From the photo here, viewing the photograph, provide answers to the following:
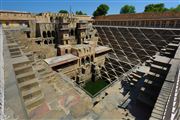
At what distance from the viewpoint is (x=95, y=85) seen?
15.7m

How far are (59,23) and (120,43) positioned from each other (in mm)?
9899

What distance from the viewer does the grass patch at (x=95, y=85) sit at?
48.4 ft

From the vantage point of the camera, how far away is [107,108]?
19.3 ft

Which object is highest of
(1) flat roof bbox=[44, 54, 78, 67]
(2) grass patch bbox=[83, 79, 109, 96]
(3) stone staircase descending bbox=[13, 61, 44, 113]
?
(3) stone staircase descending bbox=[13, 61, 44, 113]

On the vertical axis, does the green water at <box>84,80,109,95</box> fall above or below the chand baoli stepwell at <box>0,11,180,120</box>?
below

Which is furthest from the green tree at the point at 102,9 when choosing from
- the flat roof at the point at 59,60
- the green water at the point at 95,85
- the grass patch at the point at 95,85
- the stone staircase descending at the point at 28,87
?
the stone staircase descending at the point at 28,87

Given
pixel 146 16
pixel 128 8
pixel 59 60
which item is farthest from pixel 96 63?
pixel 128 8

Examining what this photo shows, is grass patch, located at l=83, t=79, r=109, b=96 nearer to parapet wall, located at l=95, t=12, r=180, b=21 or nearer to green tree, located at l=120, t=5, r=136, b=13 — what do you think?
parapet wall, located at l=95, t=12, r=180, b=21

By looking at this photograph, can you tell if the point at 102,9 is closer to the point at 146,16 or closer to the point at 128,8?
the point at 128,8

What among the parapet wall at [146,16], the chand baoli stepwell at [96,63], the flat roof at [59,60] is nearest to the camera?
the chand baoli stepwell at [96,63]

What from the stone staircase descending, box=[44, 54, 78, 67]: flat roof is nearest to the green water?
box=[44, 54, 78, 67]: flat roof

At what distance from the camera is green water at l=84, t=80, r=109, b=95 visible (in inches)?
581

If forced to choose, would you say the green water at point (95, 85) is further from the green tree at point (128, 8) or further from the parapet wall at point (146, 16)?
the green tree at point (128, 8)

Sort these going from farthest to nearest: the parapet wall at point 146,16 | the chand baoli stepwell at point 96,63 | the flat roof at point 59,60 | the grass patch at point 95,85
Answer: the parapet wall at point 146,16 < the grass patch at point 95,85 < the flat roof at point 59,60 < the chand baoli stepwell at point 96,63
